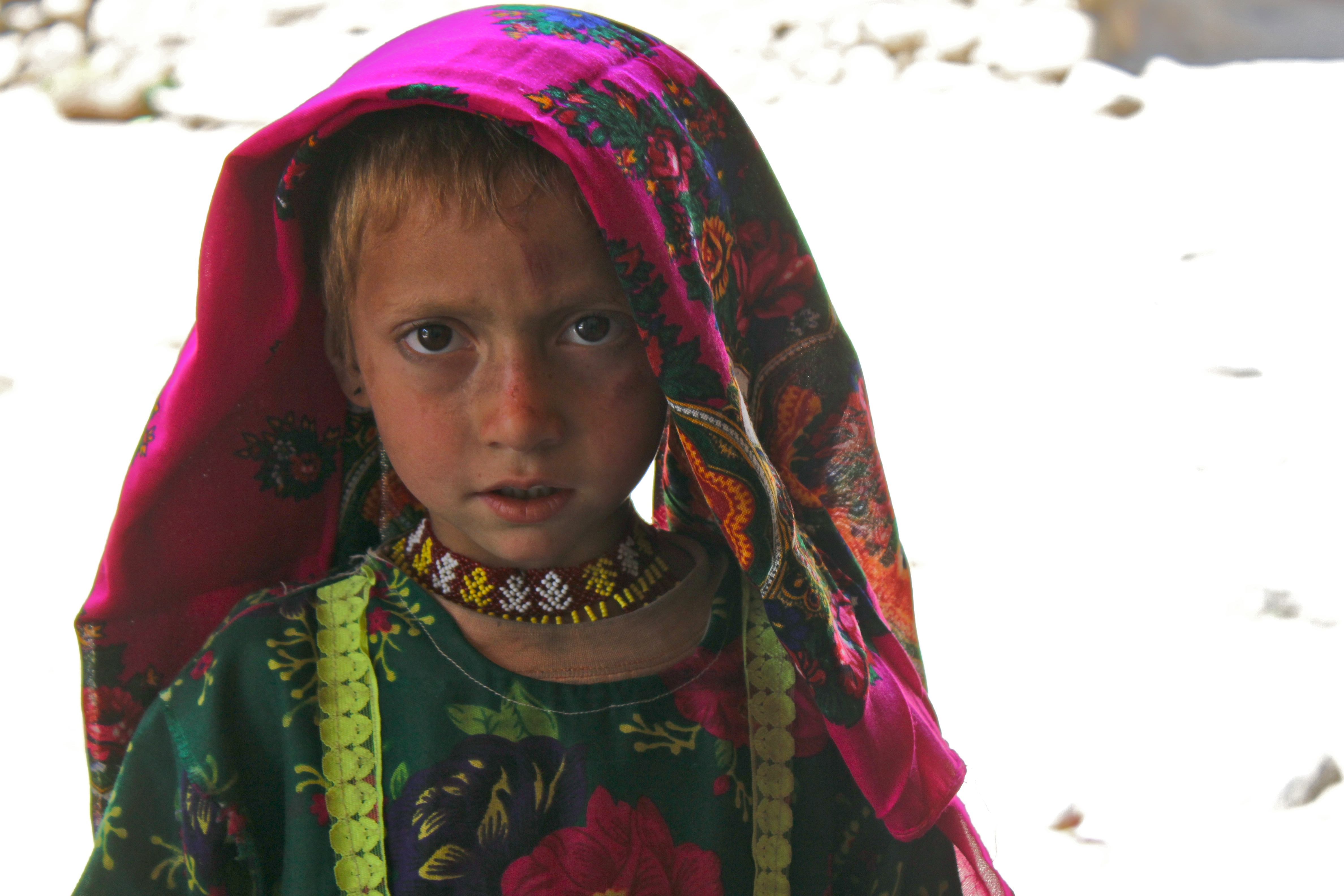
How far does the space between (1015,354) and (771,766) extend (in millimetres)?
2342

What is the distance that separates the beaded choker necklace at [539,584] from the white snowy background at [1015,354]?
2.58 feet

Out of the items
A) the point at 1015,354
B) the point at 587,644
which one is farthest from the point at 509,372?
the point at 1015,354

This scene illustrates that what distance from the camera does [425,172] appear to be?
2.92 ft

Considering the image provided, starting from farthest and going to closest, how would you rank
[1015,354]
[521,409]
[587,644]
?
[1015,354] < [587,644] < [521,409]

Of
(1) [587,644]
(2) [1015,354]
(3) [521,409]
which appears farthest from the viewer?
(2) [1015,354]

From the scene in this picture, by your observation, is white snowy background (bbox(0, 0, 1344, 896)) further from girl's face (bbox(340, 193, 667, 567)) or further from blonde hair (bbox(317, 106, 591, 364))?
blonde hair (bbox(317, 106, 591, 364))

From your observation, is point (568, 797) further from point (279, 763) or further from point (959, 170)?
point (959, 170)

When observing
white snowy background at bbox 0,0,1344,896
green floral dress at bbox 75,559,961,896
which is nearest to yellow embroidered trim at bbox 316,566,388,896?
green floral dress at bbox 75,559,961,896

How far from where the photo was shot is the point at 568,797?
0.97 m

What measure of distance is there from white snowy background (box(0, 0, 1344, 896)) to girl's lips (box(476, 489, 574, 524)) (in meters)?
0.92

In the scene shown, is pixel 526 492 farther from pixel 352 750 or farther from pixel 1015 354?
pixel 1015 354

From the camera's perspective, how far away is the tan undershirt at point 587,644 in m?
0.98

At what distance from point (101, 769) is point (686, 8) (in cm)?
455

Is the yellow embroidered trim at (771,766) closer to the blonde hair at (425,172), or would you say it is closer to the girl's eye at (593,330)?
the girl's eye at (593,330)
